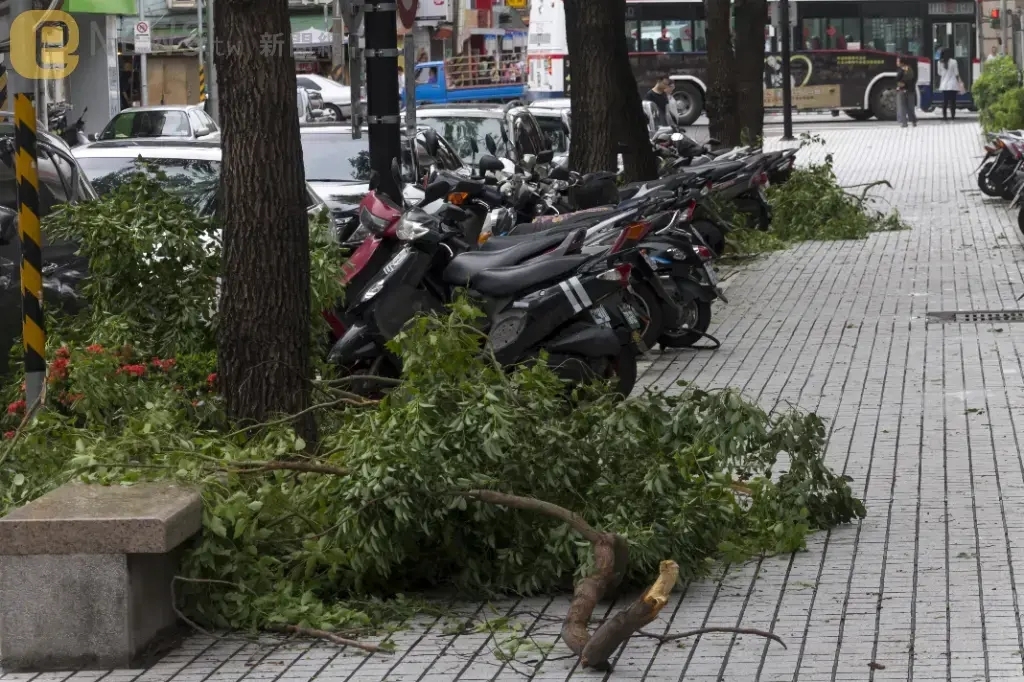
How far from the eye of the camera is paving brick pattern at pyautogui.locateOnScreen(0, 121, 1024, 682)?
541cm

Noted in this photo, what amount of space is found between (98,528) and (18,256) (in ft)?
13.6

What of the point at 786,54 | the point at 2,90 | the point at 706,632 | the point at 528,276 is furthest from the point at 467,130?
the point at 706,632

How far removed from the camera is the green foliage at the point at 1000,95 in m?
29.3

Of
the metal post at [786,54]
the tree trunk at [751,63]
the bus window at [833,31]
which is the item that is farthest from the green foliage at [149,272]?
the bus window at [833,31]

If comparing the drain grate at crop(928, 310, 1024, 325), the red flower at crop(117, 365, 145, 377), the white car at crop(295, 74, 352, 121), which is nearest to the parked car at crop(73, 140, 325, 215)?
the drain grate at crop(928, 310, 1024, 325)

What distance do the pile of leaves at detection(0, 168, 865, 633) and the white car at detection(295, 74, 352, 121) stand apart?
3950cm

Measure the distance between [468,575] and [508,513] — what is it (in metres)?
0.25

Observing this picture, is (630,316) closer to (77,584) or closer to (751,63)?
(77,584)

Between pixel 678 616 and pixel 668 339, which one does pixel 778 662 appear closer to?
pixel 678 616

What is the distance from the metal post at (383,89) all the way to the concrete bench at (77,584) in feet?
20.5

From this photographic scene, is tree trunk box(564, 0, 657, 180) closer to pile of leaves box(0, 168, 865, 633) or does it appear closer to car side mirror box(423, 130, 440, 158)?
car side mirror box(423, 130, 440, 158)

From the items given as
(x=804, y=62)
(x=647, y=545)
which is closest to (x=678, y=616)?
(x=647, y=545)

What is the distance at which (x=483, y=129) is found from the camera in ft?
67.9

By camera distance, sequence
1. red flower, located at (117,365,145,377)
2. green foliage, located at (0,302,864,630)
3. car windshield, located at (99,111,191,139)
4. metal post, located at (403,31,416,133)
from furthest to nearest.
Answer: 1. car windshield, located at (99,111,191,139)
2. metal post, located at (403,31,416,133)
3. red flower, located at (117,365,145,377)
4. green foliage, located at (0,302,864,630)
